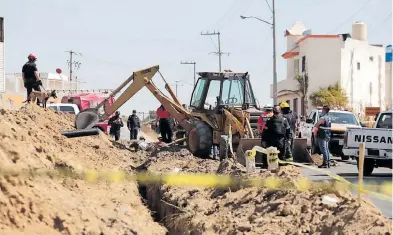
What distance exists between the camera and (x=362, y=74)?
171 ft

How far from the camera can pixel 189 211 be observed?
11.1m

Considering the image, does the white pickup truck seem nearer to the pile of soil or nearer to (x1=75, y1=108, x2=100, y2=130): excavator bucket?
the pile of soil

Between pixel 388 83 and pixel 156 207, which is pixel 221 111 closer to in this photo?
pixel 156 207

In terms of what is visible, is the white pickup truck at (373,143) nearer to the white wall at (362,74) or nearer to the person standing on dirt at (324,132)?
the person standing on dirt at (324,132)

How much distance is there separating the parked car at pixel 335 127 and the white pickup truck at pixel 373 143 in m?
5.71

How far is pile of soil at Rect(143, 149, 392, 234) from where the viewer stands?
767 cm

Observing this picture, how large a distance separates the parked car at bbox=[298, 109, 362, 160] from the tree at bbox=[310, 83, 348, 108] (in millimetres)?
21596

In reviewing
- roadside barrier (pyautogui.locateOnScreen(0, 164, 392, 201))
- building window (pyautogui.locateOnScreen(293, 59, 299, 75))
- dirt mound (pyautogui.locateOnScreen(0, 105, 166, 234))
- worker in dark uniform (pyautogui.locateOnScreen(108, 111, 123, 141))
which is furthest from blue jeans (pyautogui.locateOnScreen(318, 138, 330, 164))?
building window (pyautogui.locateOnScreen(293, 59, 299, 75))

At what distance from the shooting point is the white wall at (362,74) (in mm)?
50281

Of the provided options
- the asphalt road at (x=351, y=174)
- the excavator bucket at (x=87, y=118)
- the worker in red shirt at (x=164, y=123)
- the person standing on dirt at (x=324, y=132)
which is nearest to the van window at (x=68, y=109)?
the worker in red shirt at (x=164, y=123)

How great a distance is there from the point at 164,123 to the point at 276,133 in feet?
30.0

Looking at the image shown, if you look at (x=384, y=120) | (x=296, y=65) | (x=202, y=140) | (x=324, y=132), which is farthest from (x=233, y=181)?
(x=296, y=65)

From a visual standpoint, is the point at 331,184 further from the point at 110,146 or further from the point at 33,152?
the point at 110,146

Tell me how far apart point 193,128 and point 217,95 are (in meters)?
1.13
